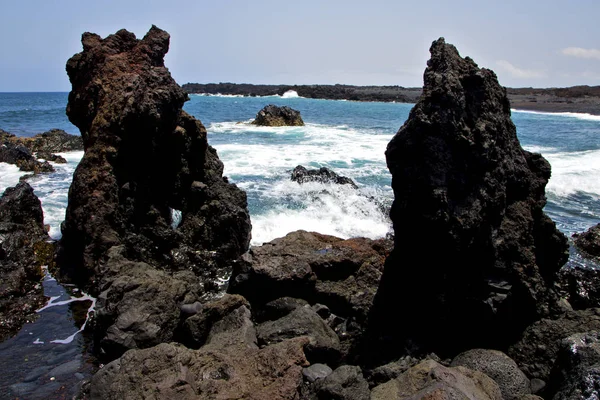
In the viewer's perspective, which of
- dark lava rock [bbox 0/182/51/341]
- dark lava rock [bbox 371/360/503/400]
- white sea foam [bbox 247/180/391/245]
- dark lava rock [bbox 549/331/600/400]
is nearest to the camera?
dark lava rock [bbox 371/360/503/400]

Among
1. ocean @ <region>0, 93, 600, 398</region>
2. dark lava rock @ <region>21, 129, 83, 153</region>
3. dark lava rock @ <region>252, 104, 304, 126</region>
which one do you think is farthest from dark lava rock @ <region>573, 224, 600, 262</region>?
dark lava rock @ <region>252, 104, 304, 126</region>

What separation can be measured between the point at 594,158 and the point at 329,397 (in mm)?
22997

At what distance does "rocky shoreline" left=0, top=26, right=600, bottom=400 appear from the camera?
4312 millimetres

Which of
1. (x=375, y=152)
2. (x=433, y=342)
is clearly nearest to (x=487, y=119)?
(x=433, y=342)

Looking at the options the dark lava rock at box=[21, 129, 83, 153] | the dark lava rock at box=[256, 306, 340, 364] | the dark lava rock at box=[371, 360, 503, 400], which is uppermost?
the dark lava rock at box=[21, 129, 83, 153]

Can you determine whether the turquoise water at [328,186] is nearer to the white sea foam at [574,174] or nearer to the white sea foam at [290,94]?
the white sea foam at [574,174]

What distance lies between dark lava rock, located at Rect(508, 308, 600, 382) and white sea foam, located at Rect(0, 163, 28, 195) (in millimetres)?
15410

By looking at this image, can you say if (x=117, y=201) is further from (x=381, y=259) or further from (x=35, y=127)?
(x=35, y=127)

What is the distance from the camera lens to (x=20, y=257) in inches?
320

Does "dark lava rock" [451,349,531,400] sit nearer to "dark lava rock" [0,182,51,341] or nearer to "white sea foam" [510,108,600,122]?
"dark lava rock" [0,182,51,341]

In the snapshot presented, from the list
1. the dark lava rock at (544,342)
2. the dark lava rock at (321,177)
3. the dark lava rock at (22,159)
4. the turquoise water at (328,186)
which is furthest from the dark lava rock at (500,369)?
the dark lava rock at (22,159)

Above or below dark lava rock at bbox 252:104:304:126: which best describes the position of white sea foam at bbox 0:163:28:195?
below

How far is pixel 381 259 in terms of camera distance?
24.4 ft

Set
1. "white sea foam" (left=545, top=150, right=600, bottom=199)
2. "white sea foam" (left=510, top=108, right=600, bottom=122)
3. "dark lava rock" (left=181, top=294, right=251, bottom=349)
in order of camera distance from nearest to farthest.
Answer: "dark lava rock" (left=181, top=294, right=251, bottom=349) < "white sea foam" (left=545, top=150, right=600, bottom=199) < "white sea foam" (left=510, top=108, right=600, bottom=122)
